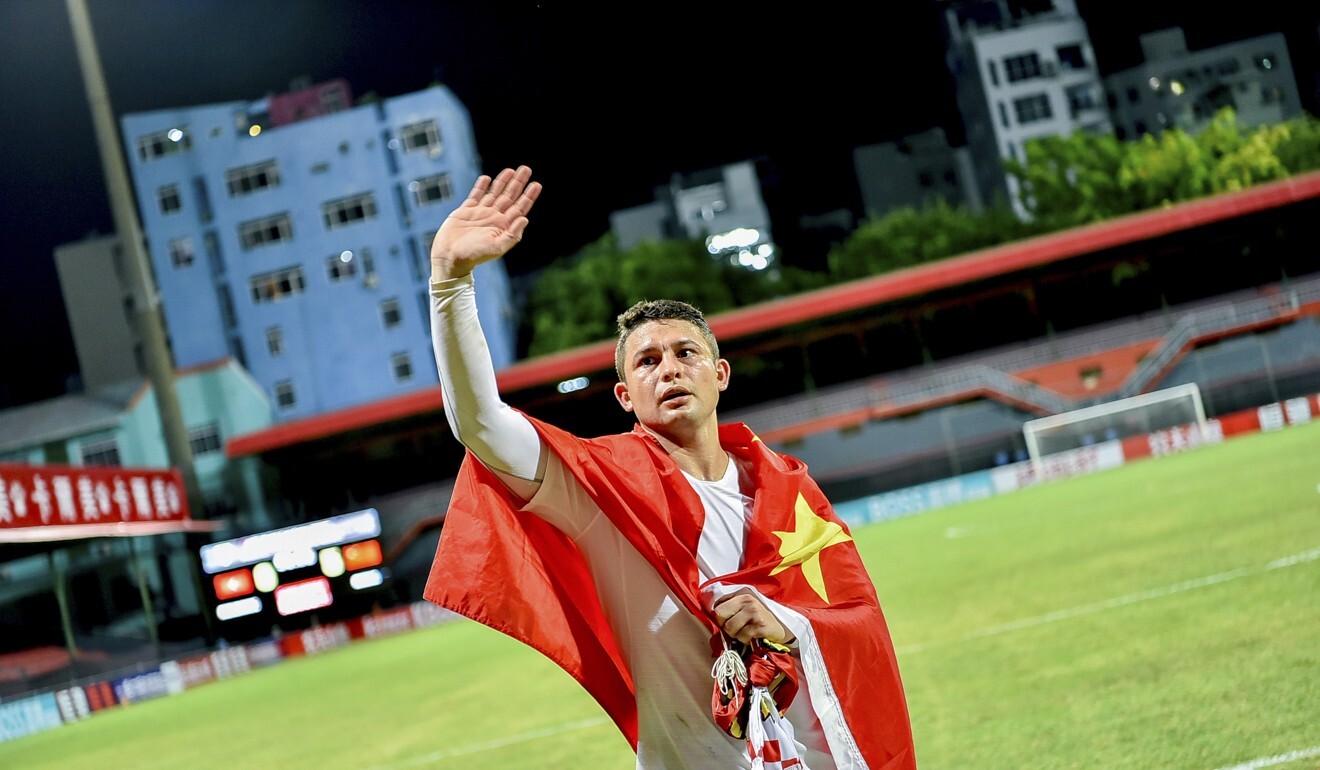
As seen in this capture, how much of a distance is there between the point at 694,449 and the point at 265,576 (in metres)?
25.7

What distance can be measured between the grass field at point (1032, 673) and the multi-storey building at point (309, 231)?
1378 inches

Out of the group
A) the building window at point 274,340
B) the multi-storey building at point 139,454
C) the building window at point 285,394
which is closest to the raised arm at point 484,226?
the multi-storey building at point 139,454

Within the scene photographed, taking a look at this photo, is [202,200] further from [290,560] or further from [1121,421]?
[1121,421]

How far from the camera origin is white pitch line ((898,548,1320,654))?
8.97 metres

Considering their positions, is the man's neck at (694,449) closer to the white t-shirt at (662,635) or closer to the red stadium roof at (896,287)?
the white t-shirt at (662,635)

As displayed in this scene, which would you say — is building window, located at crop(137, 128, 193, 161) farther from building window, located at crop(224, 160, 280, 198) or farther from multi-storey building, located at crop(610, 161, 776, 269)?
multi-storey building, located at crop(610, 161, 776, 269)

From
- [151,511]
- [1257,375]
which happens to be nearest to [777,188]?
[1257,375]

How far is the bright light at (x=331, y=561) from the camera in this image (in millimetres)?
27562

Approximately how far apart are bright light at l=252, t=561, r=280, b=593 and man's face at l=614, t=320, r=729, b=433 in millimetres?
25568

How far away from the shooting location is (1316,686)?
215 inches

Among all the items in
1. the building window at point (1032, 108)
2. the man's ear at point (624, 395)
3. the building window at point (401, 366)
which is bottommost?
the man's ear at point (624, 395)

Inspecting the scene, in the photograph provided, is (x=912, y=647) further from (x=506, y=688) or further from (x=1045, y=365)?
(x=1045, y=365)

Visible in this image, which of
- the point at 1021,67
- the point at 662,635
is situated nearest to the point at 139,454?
the point at 662,635

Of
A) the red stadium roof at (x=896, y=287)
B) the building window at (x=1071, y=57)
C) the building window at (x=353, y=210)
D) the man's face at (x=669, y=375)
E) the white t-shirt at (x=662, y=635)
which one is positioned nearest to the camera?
the white t-shirt at (x=662, y=635)
